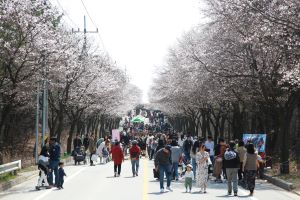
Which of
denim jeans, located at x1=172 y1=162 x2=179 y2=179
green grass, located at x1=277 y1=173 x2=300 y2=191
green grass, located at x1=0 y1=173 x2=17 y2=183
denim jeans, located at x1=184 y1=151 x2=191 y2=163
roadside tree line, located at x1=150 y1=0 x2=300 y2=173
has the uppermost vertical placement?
roadside tree line, located at x1=150 y1=0 x2=300 y2=173

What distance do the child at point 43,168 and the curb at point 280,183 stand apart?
791 cm

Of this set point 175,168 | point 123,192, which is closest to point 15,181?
point 123,192

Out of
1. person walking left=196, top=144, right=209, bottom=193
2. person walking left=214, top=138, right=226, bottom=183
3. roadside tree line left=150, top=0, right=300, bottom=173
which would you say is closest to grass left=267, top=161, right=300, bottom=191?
roadside tree line left=150, top=0, right=300, bottom=173

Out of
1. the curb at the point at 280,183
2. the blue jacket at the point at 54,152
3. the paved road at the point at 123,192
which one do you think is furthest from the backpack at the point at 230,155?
the blue jacket at the point at 54,152

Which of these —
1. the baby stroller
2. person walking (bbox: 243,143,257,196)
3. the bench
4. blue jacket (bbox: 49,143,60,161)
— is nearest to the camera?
person walking (bbox: 243,143,257,196)

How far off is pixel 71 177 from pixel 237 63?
941 cm

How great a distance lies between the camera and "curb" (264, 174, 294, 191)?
57.2 ft

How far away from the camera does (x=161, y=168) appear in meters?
17.2

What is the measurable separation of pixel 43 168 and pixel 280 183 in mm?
8165

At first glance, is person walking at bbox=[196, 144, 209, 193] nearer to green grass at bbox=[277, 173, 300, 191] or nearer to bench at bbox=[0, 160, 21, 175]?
green grass at bbox=[277, 173, 300, 191]

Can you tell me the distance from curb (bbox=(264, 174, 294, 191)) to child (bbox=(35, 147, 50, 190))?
791 centimetres

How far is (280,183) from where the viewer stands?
1872 cm

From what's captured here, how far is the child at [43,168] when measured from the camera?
1739cm

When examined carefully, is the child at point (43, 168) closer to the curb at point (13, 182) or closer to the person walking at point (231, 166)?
the curb at point (13, 182)
